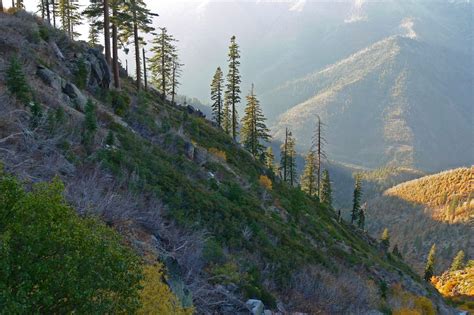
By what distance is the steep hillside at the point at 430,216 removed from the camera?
243 feet

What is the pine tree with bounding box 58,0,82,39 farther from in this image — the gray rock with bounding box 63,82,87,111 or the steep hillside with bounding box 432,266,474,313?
the steep hillside with bounding box 432,266,474,313

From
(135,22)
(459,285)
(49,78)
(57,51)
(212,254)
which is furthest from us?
(459,285)

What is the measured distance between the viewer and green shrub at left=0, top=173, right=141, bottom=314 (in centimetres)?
312

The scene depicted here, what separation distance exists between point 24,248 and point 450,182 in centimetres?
10887

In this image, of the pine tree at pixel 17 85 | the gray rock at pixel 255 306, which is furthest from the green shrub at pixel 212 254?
the pine tree at pixel 17 85

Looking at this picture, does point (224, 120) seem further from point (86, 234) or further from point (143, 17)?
point (86, 234)

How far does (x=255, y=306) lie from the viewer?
25.5 feet

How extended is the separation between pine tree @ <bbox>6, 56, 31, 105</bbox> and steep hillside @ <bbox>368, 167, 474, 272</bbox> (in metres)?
71.5

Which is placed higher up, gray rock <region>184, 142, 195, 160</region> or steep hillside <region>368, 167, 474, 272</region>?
gray rock <region>184, 142, 195, 160</region>

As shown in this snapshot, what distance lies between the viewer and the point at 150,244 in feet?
24.4

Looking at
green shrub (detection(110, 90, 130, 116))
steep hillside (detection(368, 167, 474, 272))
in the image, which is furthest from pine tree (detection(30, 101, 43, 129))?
steep hillside (detection(368, 167, 474, 272))

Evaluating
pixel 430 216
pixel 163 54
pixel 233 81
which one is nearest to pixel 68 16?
pixel 163 54

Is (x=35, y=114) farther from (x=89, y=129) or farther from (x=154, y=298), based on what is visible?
(x=154, y=298)

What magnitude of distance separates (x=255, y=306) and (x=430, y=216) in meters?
92.3
